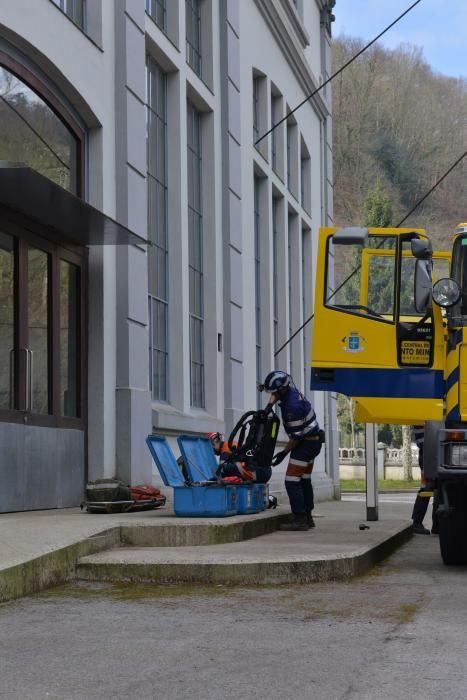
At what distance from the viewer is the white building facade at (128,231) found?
12.9 meters

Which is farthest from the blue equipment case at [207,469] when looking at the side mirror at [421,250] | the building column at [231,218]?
the building column at [231,218]

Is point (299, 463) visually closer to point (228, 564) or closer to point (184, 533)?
point (184, 533)

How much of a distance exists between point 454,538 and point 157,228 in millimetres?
8040

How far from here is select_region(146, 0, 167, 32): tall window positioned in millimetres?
17234

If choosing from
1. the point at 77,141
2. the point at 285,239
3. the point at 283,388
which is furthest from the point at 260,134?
the point at 283,388

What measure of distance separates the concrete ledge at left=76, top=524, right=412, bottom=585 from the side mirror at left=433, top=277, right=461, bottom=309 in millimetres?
2241

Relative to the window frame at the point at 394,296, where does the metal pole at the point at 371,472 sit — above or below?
below

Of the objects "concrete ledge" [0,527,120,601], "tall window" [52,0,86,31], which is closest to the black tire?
"concrete ledge" [0,527,120,601]

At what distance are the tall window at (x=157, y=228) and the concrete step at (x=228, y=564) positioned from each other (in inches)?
253

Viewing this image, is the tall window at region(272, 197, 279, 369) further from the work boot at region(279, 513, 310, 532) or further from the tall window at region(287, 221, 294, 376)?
the work boot at region(279, 513, 310, 532)

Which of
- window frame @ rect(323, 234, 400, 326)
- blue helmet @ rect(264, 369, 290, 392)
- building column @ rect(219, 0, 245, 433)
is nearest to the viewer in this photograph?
window frame @ rect(323, 234, 400, 326)

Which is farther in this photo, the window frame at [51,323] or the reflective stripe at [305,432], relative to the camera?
the reflective stripe at [305,432]

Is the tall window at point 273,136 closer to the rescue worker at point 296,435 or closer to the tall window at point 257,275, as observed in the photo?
the tall window at point 257,275

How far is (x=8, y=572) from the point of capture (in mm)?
7957
